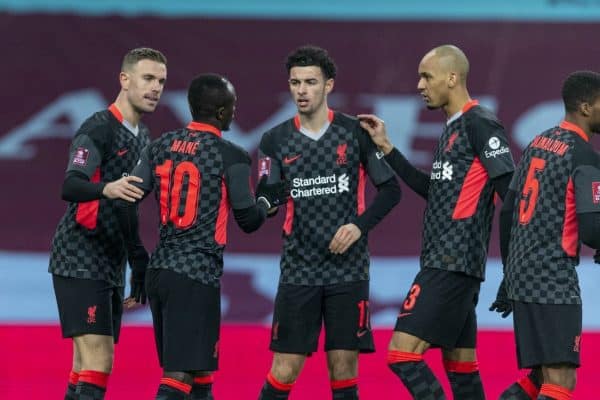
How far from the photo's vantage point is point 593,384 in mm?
6430

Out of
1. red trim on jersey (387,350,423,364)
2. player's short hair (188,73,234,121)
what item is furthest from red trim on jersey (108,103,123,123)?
red trim on jersey (387,350,423,364)

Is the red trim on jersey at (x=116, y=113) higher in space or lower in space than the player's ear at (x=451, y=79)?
lower

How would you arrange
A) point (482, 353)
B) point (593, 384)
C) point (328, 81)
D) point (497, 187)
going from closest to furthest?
point (497, 187), point (328, 81), point (593, 384), point (482, 353)

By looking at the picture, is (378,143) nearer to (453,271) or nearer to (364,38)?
(453,271)

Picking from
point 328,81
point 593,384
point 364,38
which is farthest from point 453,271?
point 364,38

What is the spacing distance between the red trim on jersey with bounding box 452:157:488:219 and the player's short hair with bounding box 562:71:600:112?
0.49m

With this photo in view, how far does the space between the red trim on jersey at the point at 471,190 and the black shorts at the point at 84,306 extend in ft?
4.93

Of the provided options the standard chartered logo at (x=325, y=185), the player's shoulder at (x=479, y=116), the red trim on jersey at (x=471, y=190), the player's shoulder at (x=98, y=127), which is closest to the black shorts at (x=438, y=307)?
the red trim on jersey at (x=471, y=190)

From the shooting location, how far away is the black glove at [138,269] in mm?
5512

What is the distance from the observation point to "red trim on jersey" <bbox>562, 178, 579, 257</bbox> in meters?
4.90

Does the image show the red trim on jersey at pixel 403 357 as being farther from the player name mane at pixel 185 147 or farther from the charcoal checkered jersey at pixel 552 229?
the player name mane at pixel 185 147

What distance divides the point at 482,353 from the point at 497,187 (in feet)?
6.36

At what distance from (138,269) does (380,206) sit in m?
1.06

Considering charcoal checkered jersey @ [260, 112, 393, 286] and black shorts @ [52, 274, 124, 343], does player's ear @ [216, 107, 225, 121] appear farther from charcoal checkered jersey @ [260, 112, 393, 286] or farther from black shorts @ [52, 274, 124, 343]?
black shorts @ [52, 274, 124, 343]
